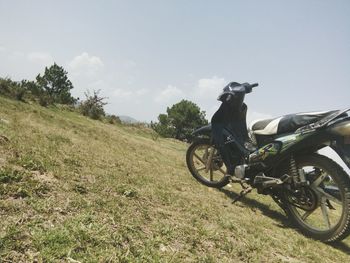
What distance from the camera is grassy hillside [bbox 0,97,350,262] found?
284cm

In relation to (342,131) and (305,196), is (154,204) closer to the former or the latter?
(305,196)

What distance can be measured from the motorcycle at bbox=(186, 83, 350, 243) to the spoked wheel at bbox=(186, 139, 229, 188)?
798mm

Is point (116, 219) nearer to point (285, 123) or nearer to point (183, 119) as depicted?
point (285, 123)

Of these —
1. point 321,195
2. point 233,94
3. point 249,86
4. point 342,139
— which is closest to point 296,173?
point 321,195

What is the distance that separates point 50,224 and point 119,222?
2.29ft

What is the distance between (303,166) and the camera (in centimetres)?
503

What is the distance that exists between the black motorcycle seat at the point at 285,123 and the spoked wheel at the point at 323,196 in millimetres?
502

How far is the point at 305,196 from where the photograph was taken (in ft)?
16.3

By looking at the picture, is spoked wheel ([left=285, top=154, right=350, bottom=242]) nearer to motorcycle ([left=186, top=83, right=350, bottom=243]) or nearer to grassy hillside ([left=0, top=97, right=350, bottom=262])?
motorcycle ([left=186, top=83, right=350, bottom=243])

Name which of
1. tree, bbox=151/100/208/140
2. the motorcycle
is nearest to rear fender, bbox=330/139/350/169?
the motorcycle

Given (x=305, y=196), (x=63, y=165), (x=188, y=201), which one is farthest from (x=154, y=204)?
(x=305, y=196)

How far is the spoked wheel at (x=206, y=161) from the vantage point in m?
7.02

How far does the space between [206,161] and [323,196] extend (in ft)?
9.39

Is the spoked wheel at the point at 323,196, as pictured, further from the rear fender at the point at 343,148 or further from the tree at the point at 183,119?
the tree at the point at 183,119
